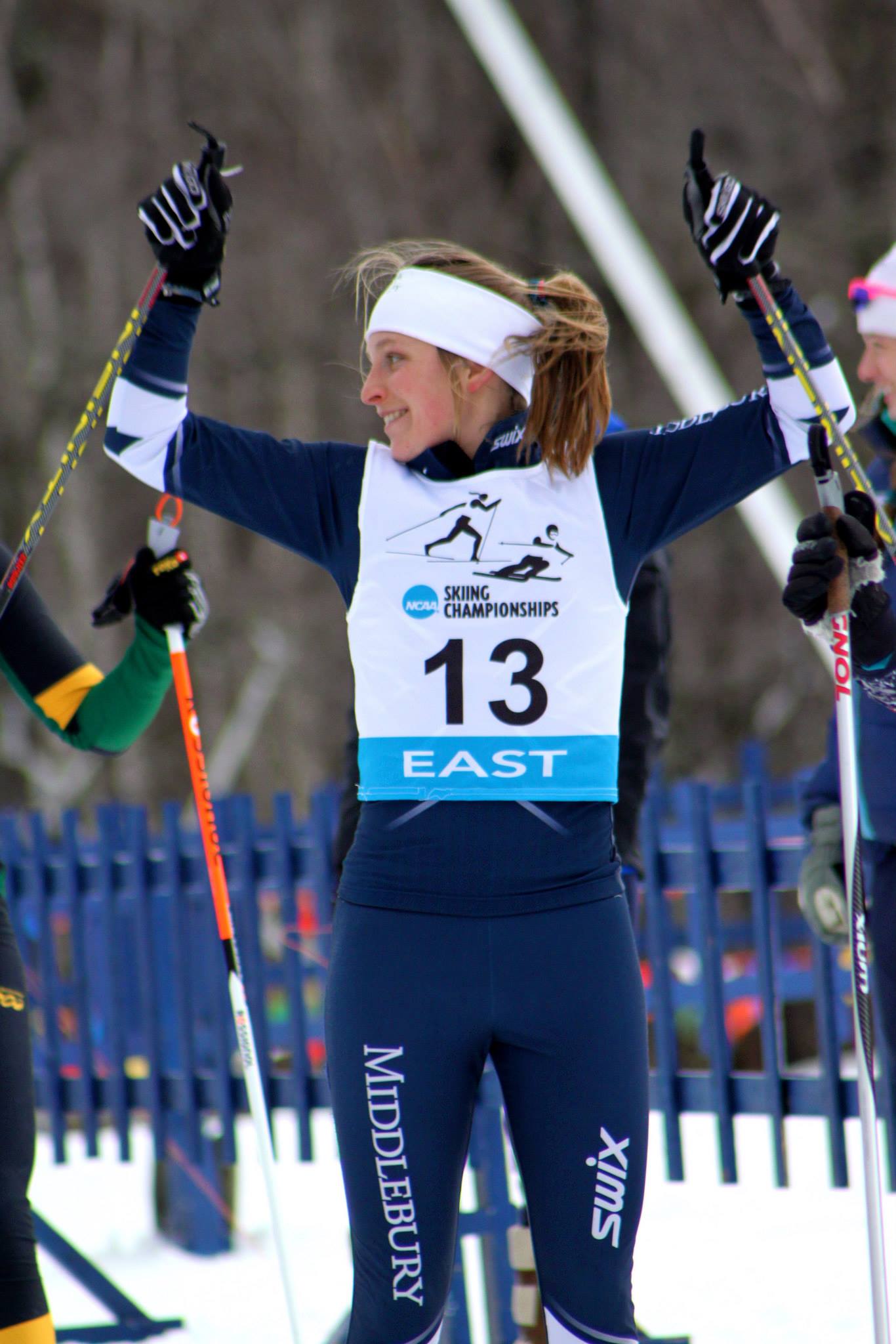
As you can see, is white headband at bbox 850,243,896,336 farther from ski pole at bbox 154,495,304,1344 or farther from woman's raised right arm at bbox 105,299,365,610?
ski pole at bbox 154,495,304,1344

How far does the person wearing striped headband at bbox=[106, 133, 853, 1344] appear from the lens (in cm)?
196

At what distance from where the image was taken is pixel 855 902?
86.7 inches

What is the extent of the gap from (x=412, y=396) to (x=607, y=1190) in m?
1.11

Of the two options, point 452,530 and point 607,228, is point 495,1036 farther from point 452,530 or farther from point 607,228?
point 607,228

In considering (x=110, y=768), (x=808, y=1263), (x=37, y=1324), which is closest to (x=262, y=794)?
(x=110, y=768)

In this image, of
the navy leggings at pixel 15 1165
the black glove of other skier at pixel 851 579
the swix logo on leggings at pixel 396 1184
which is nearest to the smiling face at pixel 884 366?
the black glove of other skier at pixel 851 579

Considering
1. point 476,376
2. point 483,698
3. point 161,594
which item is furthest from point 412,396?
point 161,594

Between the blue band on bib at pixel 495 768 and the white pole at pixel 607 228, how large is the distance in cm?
824

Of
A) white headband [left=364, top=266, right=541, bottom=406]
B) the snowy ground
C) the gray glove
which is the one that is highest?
white headband [left=364, top=266, right=541, bottom=406]

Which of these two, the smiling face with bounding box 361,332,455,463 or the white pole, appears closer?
the smiling face with bounding box 361,332,455,463

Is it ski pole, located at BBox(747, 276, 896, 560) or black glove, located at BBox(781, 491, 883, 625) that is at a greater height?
ski pole, located at BBox(747, 276, 896, 560)

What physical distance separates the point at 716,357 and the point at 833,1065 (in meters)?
7.47

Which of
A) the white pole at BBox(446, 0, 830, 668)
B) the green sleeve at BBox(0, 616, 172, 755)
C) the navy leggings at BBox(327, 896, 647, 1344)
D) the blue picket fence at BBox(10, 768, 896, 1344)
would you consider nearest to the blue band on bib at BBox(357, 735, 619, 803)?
the navy leggings at BBox(327, 896, 647, 1344)

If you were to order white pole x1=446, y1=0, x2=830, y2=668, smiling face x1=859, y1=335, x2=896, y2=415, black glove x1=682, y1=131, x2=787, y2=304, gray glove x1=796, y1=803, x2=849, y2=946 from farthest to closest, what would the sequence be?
white pole x1=446, y1=0, x2=830, y2=668 < gray glove x1=796, y1=803, x2=849, y2=946 < smiling face x1=859, y1=335, x2=896, y2=415 < black glove x1=682, y1=131, x2=787, y2=304
